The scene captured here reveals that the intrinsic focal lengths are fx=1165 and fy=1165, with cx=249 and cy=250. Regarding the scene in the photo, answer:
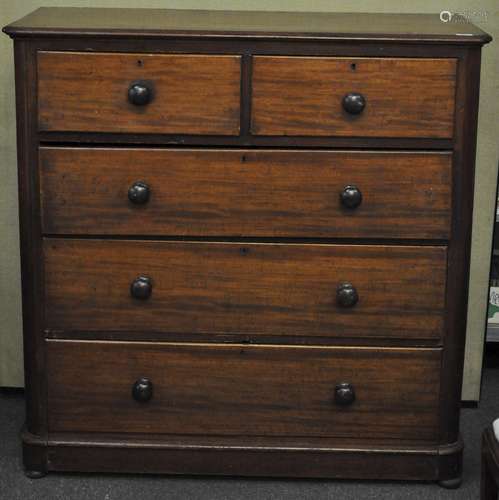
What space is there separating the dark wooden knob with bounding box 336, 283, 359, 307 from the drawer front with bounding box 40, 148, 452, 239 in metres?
0.12

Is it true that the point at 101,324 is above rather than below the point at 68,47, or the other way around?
below

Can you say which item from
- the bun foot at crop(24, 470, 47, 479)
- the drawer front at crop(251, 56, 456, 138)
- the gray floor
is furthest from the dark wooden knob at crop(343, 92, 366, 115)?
the bun foot at crop(24, 470, 47, 479)

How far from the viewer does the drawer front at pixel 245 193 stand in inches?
98.3

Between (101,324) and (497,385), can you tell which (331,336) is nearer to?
(101,324)

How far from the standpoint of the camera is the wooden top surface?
95.2 inches

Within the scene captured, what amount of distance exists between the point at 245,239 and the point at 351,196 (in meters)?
0.25

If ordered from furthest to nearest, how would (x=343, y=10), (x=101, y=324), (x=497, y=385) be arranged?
(x=497, y=385) → (x=343, y=10) → (x=101, y=324)

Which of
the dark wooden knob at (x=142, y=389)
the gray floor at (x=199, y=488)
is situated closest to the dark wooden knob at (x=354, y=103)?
the dark wooden knob at (x=142, y=389)

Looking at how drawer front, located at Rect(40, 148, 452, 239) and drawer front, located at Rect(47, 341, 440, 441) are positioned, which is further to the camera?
drawer front, located at Rect(47, 341, 440, 441)

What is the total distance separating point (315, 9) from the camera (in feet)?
9.55

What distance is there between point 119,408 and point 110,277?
0.32 metres

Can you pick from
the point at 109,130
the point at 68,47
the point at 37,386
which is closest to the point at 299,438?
the point at 37,386

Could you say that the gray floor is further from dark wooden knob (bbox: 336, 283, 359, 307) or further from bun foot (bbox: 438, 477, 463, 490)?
dark wooden knob (bbox: 336, 283, 359, 307)

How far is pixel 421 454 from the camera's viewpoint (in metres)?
2.69
